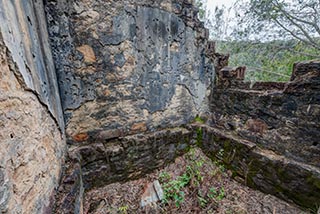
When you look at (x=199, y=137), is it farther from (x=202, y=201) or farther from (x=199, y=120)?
(x=202, y=201)

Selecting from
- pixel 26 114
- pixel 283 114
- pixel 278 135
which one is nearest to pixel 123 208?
pixel 26 114

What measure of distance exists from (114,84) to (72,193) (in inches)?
50.3

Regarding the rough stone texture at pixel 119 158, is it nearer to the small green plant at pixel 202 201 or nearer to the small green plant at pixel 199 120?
the small green plant at pixel 199 120

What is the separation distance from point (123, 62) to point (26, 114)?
127 centimetres

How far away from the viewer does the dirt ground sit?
198 cm

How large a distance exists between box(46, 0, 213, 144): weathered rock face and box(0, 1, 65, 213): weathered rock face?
29 cm

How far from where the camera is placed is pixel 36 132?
1.15m

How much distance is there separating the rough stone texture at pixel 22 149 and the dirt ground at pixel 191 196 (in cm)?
90

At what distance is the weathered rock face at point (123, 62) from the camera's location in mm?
1760

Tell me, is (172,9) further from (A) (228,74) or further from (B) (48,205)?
(B) (48,205)

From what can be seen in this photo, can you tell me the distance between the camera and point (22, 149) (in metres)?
0.96

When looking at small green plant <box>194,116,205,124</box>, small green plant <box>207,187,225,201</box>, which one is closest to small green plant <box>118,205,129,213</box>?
small green plant <box>207,187,225,201</box>

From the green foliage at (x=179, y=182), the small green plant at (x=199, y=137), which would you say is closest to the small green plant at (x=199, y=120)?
the small green plant at (x=199, y=137)

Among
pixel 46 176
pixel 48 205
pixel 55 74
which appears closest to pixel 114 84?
pixel 55 74
